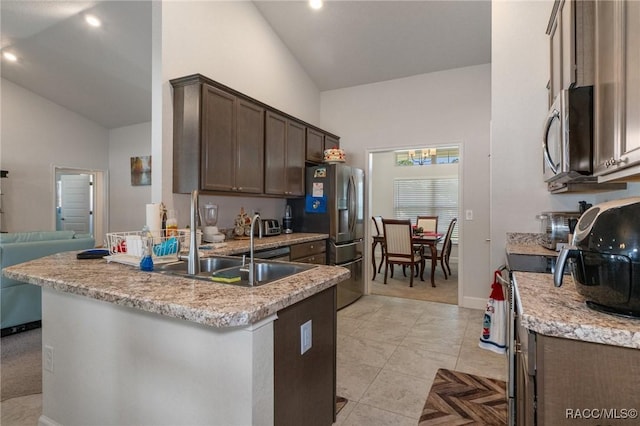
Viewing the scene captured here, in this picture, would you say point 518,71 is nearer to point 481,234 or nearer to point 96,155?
point 481,234

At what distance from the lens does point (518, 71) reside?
275 cm

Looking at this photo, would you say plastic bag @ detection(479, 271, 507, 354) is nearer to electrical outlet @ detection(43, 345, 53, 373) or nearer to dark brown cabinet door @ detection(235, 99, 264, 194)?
dark brown cabinet door @ detection(235, 99, 264, 194)

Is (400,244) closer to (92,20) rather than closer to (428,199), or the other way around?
(428,199)

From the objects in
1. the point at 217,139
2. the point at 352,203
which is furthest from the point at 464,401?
the point at 217,139

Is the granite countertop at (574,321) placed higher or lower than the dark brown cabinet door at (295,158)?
lower

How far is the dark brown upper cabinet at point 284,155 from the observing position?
11.4 ft

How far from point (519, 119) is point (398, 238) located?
8.72 feet

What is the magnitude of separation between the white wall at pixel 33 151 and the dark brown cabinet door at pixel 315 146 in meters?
4.86

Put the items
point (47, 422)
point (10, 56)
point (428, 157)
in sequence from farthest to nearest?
point (428, 157) < point (10, 56) < point (47, 422)

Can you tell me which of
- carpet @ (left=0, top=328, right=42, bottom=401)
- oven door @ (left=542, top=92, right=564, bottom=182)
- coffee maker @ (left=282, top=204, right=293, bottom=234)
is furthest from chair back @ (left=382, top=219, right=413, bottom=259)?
carpet @ (left=0, top=328, right=42, bottom=401)

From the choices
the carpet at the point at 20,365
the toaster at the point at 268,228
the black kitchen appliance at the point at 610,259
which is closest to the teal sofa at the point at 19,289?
the carpet at the point at 20,365

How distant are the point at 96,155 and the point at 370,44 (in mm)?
5718

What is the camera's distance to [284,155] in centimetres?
373

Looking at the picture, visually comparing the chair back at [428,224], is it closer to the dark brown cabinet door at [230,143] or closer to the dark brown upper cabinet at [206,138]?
the dark brown cabinet door at [230,143]
